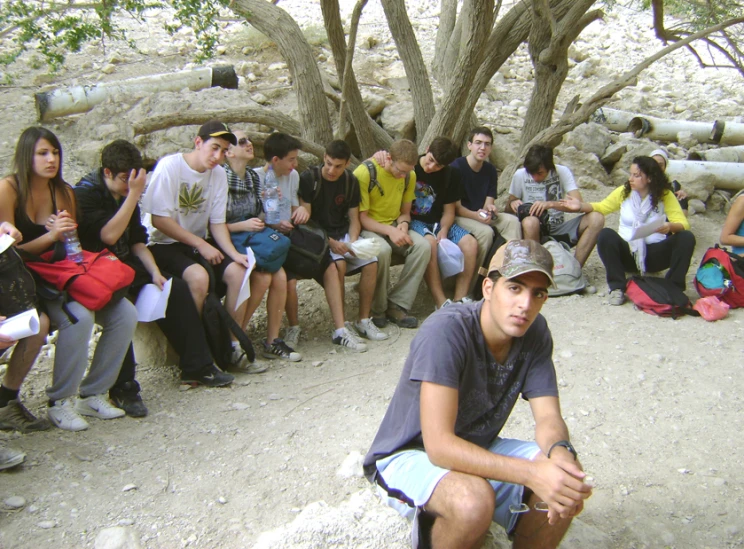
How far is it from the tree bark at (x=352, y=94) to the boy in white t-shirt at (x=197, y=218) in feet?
10.1

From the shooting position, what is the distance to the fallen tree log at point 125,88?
8.91 m

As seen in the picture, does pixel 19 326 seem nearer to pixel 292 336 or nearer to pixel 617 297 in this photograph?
pixel 292 336

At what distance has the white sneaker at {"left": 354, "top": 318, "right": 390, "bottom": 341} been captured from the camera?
592cm

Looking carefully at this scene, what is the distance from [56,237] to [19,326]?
790 millimetres

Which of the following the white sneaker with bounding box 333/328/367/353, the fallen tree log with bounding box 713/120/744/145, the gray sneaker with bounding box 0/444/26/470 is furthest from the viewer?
the fallen tree log with bounding box 713/120/744/145

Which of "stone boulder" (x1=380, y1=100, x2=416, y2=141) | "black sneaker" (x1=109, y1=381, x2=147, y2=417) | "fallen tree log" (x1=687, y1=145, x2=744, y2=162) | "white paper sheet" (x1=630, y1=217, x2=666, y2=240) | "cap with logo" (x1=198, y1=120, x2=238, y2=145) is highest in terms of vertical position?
"cap with logo" (x1=198, y1=120, x2=238, y2=145)

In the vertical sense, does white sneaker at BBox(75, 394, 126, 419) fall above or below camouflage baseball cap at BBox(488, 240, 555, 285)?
below

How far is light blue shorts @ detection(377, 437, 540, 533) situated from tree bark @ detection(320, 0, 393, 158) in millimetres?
5746

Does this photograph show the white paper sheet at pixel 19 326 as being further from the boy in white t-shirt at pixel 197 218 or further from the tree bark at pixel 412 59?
the tree bark at pixel 412 59

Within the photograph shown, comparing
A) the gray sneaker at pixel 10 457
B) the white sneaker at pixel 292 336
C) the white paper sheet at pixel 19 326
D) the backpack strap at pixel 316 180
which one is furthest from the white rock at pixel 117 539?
the backpack strap at pixel 316 180

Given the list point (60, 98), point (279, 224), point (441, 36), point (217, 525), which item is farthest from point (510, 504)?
point (441, 36)

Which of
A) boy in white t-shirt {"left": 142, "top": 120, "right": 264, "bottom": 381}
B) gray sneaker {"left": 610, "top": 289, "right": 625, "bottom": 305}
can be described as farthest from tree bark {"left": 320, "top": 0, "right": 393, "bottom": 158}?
gray sneaker {"left": 610, "top": 289, "right": 625, "bottom": 305}

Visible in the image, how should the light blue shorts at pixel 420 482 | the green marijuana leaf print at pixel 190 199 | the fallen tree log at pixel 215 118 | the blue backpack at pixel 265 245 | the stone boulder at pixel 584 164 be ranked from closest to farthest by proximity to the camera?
1. the light blue shorts at pixel 420 482
2. the green marijuana leaf print at pixel 190 199
3. the blue backpack at pixel 265 245
4. the fallen tree log at pixel 215 118
5. the stone boulder at pixel 584 164

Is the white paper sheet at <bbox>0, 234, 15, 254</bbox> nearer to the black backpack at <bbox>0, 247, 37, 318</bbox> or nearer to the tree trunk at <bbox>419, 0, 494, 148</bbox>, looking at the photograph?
the black backpack at <bbox>0, 247, 37, 318</bbox>
